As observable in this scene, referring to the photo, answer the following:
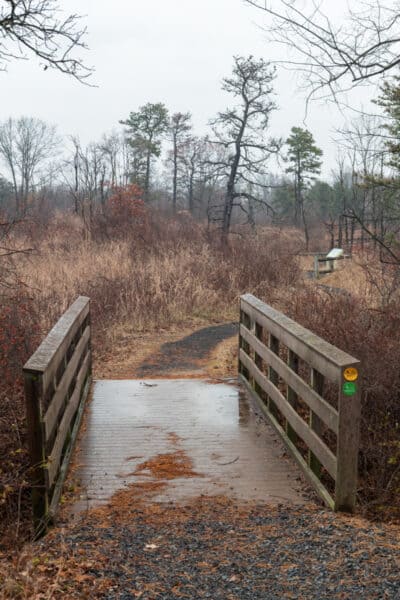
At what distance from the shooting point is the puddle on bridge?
4570 millimetres

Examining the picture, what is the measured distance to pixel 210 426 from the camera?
19.6ft

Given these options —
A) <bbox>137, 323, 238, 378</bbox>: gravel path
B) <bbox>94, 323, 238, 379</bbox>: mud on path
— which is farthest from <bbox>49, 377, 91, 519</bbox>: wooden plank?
<bbox>137, 323, 238, 378</bbox>: gravel path

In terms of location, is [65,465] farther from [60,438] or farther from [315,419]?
[315,419]

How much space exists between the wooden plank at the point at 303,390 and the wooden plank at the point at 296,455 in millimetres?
505

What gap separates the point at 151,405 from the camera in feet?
22.0

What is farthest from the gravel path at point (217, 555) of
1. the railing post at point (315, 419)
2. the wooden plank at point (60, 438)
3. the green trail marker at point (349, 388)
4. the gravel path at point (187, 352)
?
the gravel path at point (187, 352)

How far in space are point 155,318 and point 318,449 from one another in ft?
27.2

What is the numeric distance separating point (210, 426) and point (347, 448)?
2195 millimetres

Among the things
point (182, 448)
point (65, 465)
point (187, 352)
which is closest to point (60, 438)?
point (65, 465)

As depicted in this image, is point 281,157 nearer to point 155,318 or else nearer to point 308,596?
point 155,318

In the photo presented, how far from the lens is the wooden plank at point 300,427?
4.19m

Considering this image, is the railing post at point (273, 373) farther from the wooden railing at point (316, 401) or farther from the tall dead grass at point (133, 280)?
the tall dead grass at point (133, 280)

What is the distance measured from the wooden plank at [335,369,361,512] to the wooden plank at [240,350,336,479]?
8cm

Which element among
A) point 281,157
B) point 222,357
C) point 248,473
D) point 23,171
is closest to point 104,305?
point 222,357
